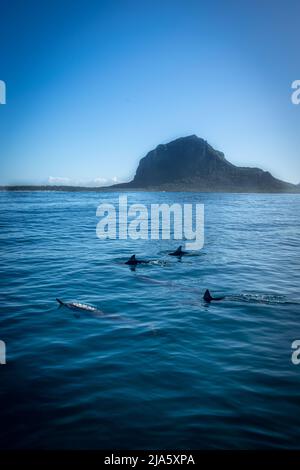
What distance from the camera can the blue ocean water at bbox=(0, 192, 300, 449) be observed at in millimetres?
5543

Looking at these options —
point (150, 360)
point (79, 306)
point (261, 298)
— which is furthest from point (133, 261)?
point (150, 360)

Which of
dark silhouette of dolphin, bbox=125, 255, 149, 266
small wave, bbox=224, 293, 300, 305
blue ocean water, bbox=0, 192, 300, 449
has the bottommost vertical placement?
blue ocean water, bbox=0, 192, 300, 449

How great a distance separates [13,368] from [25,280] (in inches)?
314

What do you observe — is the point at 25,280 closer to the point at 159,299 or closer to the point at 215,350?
the point at 159,299

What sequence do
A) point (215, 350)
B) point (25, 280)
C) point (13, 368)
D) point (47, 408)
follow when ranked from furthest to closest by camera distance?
point (25, 280) → point (215, 350) → point (13, 368) → point (47, 408)

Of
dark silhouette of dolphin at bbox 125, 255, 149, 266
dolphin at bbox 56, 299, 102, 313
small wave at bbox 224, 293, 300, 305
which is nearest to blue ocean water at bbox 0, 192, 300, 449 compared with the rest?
small wave at bbox 224, 293, 300, 305

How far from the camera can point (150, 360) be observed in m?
7.83

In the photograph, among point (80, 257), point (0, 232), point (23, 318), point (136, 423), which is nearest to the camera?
point (136, 423)

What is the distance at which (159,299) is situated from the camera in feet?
41.0

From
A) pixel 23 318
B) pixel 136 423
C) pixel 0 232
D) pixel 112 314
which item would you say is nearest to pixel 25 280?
pixel 23 318

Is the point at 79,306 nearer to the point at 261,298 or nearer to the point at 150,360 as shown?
the point at 150,360

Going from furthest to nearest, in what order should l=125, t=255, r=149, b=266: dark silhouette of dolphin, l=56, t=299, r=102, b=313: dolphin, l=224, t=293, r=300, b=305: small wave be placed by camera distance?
l=125, t=255, r=149, b=266: dark silhouette of dolphin, l=224, t=293, r=300, b=305: small wave, l=56, t=299, r=102, b=313: dolphin

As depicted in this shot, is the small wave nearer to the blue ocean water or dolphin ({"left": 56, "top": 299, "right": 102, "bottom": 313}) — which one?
the blue ocean water

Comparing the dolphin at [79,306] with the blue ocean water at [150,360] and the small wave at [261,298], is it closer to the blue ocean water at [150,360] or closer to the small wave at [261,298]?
the blue ocean water at [150,360]
